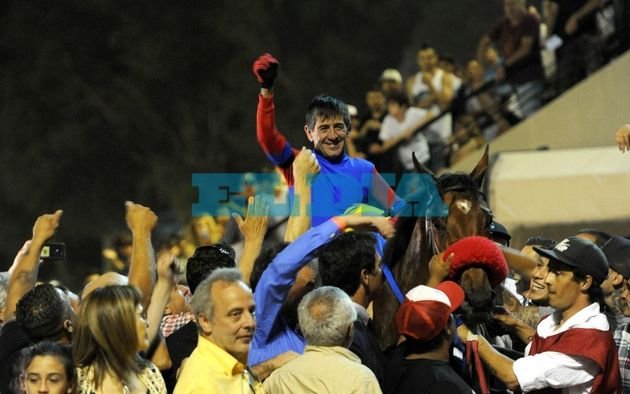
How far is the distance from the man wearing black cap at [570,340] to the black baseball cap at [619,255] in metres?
1.01

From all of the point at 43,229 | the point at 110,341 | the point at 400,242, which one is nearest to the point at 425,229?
the point at 400,242

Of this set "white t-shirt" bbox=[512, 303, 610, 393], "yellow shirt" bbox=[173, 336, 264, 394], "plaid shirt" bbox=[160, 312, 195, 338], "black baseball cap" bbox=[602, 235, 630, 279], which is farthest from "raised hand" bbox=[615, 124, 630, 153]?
"yellow shirt" bbox=[173, 336, 264, 394]

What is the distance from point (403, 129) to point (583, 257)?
11.1m

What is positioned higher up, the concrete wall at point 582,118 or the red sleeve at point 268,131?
the concrete wall at point 582,118

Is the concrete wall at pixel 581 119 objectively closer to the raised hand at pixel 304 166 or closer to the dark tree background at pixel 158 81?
the raised hand at pixel 304 166

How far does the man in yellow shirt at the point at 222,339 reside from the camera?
570 centimetres

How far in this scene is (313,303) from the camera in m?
6.12

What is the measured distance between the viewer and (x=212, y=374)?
5.70 m

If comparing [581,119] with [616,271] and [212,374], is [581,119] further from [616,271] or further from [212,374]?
[212,374]

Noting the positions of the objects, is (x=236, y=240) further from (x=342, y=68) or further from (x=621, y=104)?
(x=342, y=68)

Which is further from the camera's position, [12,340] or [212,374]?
[12,340]

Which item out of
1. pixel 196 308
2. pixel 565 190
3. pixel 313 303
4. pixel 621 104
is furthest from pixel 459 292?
pixel 621 104

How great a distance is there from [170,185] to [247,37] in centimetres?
479

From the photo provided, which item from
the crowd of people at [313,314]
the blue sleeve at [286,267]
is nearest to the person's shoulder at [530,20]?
the crowd of people at [313,314]
